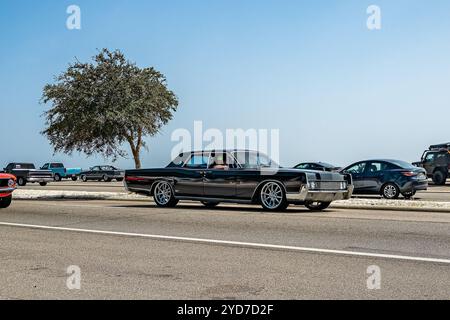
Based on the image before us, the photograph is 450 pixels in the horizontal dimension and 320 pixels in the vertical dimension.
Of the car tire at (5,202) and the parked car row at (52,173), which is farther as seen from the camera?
the parked car row at (52,173)

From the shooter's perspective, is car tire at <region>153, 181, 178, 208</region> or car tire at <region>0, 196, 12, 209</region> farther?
car tire at <region>0, 196, 12, 209</region>

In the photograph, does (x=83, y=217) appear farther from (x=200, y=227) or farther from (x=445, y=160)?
(x=445, y=160)

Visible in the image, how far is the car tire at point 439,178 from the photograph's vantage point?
105 feet

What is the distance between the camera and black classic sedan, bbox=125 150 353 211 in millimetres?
13617

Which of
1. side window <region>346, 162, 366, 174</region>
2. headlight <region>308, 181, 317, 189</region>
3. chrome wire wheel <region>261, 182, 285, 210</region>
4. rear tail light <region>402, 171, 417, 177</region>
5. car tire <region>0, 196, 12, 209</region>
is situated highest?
side window <region>346, 162, 366, 174</region>

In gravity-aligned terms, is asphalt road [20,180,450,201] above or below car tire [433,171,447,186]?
below

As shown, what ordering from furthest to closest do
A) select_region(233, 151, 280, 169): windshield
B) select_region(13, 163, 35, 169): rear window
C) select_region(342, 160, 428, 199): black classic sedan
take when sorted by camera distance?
select_region(13, 163, 35, 169): rear window
select_region(342, 160, 428, 199): black classic sedan
select_region(233, 151, 280, 169): windshield

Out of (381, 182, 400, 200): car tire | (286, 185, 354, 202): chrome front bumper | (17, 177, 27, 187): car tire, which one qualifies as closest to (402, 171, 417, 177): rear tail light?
(381, 182, 400, 200): car tire

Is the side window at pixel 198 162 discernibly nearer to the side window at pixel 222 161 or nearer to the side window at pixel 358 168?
the side window at pixel 222 161

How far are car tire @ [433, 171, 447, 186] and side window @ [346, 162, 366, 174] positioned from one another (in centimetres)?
1420

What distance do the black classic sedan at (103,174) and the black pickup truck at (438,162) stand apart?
3020 cm

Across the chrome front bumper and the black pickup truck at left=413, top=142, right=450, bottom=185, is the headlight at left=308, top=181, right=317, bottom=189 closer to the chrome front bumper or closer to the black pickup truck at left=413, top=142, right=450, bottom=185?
the chrome front bumper

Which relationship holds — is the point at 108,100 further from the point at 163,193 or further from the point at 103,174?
the point at 103,174

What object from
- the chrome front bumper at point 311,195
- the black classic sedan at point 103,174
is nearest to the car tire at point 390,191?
the chrome front bumper at point 311,195
